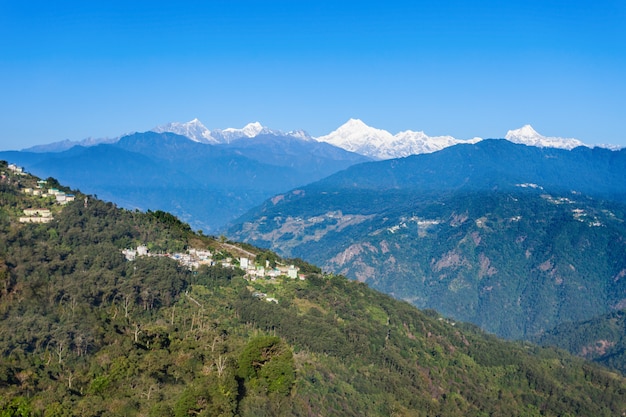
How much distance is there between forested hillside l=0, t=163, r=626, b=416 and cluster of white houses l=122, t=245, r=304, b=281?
1504 mm

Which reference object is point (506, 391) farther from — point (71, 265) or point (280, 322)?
point (71, 265)

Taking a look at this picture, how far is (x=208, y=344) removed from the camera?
192 feet

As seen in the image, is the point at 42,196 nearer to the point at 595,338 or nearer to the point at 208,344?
the point at 208,344

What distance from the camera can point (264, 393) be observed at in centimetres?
5147

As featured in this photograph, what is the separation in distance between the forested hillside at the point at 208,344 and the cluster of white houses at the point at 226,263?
150cm

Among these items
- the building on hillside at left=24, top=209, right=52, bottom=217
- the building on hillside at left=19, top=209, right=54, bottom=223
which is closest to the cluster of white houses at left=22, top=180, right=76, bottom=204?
the building on hillside at left=24, top=209, right=52, bottom=217

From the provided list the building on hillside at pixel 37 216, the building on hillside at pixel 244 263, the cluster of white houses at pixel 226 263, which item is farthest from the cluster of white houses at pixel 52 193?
the building on hillside at pixel 244 263

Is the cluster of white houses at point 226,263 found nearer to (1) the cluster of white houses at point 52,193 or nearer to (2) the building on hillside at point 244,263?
(2) the building on hillside at point 244,263

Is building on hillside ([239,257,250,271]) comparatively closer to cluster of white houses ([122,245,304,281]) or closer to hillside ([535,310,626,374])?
cluster of white houses ([122,245,304,281])

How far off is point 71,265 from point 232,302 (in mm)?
19548

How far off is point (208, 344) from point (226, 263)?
35.9 metres

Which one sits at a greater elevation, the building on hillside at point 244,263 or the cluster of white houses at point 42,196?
the cluster of white houses at point 42,196

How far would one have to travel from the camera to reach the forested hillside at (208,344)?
48625 mm

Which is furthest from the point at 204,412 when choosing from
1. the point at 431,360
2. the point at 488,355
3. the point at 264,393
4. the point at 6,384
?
the point at 488,355
